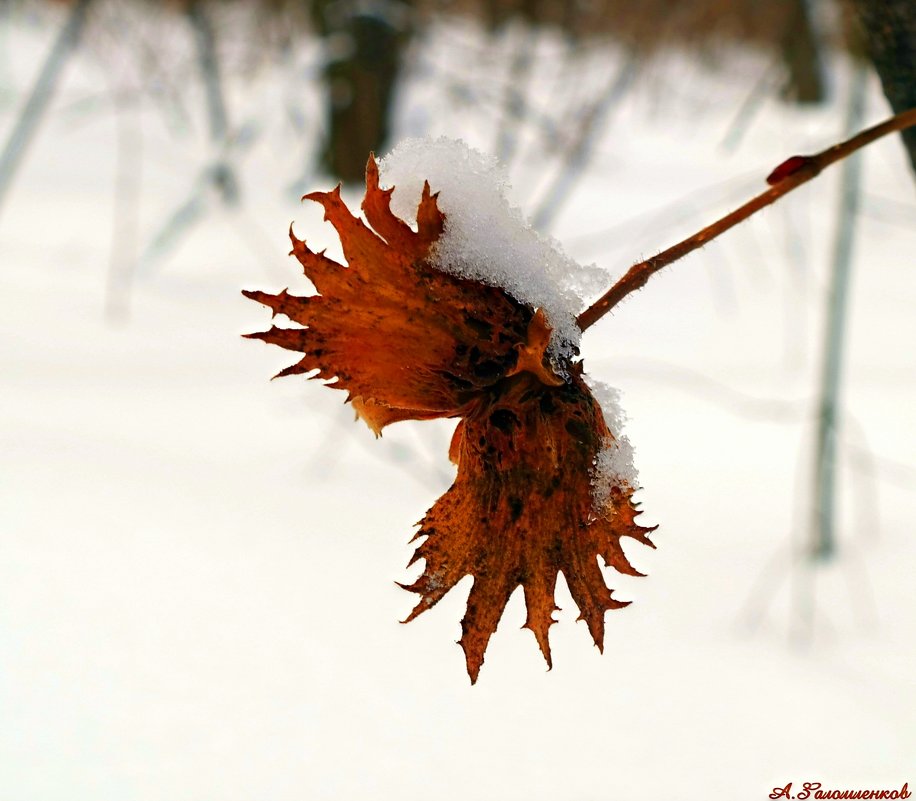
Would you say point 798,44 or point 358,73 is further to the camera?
point 358,73

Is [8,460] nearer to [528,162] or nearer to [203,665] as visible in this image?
[203,665]

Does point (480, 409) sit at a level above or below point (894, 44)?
below

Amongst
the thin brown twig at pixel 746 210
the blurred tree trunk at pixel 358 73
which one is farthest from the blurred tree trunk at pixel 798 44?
the thin brown twig at pixel 746 210

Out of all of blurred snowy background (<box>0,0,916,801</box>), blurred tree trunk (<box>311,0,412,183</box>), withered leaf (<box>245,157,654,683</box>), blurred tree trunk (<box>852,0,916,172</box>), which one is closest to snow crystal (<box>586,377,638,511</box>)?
withered leaf (<box>245,157,654,683</box>)

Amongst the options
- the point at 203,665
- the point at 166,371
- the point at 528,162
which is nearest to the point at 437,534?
the point at 203,665

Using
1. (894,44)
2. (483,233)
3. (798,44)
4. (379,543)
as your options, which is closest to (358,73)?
(798,44)

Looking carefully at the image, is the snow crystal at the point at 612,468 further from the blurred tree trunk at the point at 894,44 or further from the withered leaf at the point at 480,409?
the blurred tree trunk at the point at 894,44

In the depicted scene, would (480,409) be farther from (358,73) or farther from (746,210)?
(358,73)
